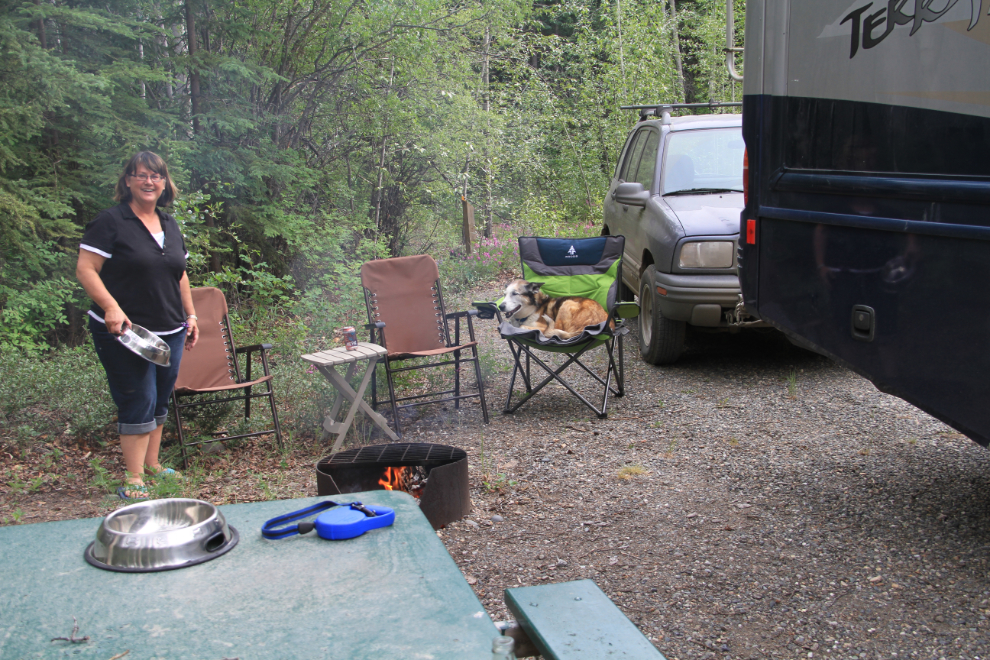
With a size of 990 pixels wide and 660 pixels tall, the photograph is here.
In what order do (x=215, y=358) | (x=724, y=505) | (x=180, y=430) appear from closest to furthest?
(x=724, y=505)
(x=180, y=430)
(x=215, y=358)

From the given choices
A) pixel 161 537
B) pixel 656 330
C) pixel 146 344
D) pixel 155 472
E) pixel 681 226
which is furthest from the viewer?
pixel 656 330

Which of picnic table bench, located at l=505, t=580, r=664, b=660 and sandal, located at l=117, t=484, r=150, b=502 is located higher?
picnic table bench, located at l=505, t=580, r=664, b=660

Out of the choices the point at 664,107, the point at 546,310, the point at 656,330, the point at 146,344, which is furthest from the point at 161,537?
the point at 664,107

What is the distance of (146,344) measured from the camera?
355cm

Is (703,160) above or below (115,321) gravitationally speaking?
above

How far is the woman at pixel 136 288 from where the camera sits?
345cm

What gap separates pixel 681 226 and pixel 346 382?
8.17ft

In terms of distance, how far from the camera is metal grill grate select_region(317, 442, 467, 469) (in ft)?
11.5

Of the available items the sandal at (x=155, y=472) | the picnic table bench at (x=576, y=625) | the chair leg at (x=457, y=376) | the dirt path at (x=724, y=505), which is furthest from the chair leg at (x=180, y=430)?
the picnic table bench at (x=576, y=625)

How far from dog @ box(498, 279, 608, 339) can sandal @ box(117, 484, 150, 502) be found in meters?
2.56

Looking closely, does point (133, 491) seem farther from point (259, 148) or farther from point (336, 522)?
point (259, 148)

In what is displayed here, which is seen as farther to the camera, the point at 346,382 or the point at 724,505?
the point at 346,382

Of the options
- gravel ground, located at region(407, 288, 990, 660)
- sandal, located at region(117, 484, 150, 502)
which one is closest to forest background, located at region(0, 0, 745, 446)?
sandal, located at region(117, 484, 150, 502)

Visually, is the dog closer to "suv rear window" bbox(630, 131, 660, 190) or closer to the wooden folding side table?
the wooden folding side table
